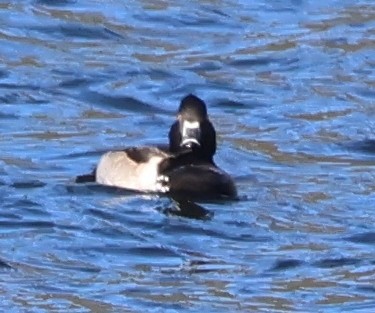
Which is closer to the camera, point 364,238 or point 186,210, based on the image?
point 364,238

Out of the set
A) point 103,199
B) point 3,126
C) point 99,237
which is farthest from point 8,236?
point 3,126

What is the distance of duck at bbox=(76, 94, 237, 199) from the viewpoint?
45.2 ft

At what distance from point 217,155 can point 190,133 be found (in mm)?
1538

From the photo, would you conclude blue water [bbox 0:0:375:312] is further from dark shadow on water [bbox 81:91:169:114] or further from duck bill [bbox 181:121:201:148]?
Answer: duck bill [bbox 181:121:201:148]

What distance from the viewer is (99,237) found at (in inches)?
483

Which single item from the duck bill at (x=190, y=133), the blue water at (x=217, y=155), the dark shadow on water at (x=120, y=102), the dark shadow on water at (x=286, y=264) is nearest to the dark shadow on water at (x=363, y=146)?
the blue water at (x=217, y=155)

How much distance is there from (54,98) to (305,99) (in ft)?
7.24

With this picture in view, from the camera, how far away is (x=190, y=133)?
1383cm

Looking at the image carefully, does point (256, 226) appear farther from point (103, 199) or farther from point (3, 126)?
point (3, 126)

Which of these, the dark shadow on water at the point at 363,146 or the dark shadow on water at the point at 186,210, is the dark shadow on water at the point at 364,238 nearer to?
the dark shadow on water at the point at 186,210

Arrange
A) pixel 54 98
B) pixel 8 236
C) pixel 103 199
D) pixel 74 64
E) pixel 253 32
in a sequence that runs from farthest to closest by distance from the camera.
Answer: pixel 253 32 < pixel 74 64 < pixel 54 98 < pixel 103 199 < pixel 8 236

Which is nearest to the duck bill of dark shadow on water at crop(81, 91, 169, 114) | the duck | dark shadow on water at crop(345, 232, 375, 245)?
the duck

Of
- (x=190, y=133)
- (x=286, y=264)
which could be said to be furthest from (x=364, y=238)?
(x=190, y=133)

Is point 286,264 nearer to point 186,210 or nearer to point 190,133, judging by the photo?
point 186,210
